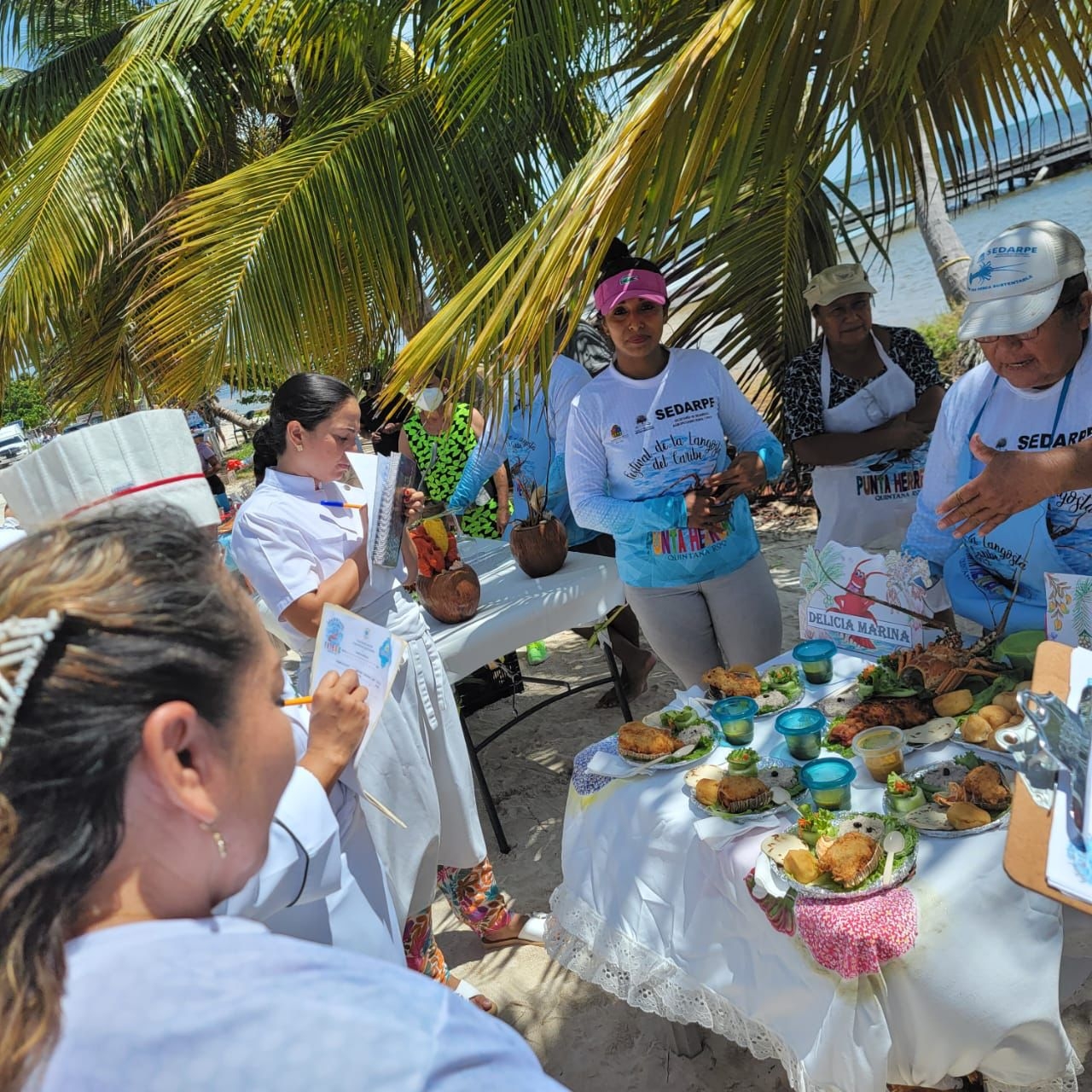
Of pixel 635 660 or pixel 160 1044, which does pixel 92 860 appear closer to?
pixel 160 1044

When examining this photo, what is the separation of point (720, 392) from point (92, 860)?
107 inches

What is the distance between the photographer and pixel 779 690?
2.35 m

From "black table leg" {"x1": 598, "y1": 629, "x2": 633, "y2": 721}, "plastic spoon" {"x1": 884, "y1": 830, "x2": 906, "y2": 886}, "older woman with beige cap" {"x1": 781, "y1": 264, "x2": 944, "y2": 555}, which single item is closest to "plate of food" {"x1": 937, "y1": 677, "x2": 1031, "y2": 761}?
"plastic spoon" {"x1": 884, "y1": 830, "x2": 906, "y2": 886}

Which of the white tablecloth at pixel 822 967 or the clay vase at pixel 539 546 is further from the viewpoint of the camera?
the clay vase at pixel 539 546

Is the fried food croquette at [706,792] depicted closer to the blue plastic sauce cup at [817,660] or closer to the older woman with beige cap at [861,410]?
the blue plastic sauce cup at [817,660]

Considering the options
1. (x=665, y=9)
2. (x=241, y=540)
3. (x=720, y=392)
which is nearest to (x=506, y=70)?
(x=665, y=9)

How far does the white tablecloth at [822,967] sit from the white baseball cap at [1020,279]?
3.16 feet

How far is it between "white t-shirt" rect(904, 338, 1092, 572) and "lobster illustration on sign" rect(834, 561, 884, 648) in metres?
0.18

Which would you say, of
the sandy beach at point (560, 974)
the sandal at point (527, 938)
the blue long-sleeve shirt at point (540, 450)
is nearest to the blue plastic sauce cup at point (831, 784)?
the sandy beach at point (560, 974)

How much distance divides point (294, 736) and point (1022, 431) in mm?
1856

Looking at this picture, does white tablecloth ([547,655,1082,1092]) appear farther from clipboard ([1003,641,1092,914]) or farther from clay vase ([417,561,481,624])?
clay vase ([417,561,481,624])

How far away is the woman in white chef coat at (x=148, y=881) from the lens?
2.03 feet

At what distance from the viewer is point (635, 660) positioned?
4.78m

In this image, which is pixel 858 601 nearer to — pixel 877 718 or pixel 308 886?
pixel 877 718
